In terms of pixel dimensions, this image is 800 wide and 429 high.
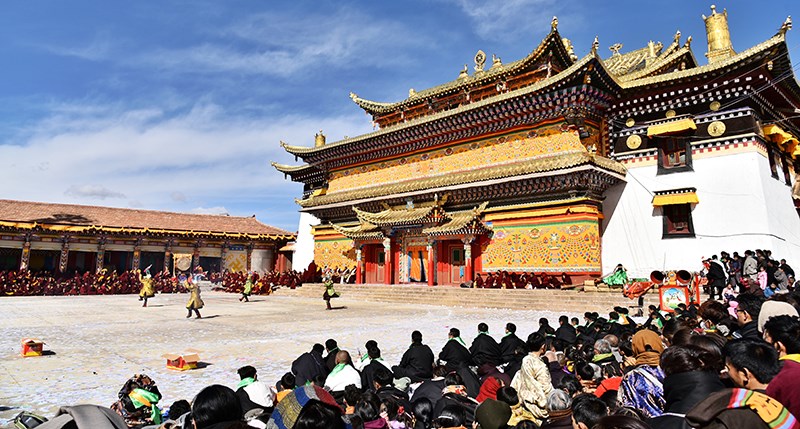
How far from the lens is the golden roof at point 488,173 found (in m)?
17.4

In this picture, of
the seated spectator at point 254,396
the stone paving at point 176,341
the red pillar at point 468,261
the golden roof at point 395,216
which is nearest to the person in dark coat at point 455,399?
the seated spectator at point 254,396

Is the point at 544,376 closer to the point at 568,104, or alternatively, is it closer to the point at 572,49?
the point at 568,104

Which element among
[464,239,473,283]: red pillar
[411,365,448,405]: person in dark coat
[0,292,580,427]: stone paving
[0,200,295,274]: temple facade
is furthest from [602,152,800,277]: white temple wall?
[0,200,295,274]: temple facade

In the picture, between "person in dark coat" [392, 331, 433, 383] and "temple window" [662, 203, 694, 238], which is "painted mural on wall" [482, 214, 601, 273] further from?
"person in dark coat" [392, 331, 433, 383]

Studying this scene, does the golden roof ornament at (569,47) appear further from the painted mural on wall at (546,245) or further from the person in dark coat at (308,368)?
the person in dark coat at (308,368)

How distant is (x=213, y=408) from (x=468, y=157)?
804 inches

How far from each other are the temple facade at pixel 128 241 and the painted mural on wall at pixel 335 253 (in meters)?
8.50

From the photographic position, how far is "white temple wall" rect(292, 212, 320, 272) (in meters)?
31.6

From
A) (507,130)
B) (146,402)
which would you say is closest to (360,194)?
(507,130)

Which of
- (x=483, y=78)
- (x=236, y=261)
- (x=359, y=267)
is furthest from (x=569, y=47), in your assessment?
(x=236, y=261)

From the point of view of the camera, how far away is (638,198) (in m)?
18.3

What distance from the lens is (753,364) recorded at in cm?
255

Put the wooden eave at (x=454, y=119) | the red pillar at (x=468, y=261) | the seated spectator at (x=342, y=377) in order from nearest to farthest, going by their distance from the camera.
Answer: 1. the seated spectator at (x=342, y=377)
2. the wooden eave at (x=454, y=119)
3. the red pillar at (x=468, y=261)

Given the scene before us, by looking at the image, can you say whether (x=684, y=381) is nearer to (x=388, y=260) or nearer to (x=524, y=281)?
(x=524, y=281)
